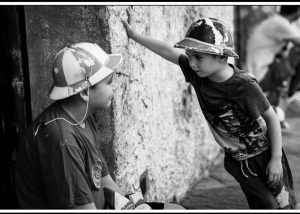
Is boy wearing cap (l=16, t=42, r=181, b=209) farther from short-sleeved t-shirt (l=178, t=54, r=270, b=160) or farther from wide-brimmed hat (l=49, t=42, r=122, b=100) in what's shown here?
short-sleeved t-shirt (l=178, t=54, r=270, b=160)

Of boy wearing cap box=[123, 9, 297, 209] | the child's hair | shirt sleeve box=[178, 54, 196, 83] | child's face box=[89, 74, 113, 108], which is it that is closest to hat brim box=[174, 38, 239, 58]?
boy wearing cap box=[123, 9, 297, 209]

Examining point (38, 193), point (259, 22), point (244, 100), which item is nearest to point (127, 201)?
point (38, 193)

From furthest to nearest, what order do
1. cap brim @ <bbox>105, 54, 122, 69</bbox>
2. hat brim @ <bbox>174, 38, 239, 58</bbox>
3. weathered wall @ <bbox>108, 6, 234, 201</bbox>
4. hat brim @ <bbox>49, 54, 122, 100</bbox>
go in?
weathered wall @ <bbox>108, 6, 234, 201</bbox>
hat brim @ <bbox>174, 38, 239, 58</bbox>
cap brim @ <bbox>105, 54, 122, 69</bbox>
hat brim @ <bbox>49, 54, 122, 100</bbox>

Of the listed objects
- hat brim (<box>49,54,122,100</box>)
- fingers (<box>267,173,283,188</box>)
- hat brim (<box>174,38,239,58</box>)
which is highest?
hat brim (<box>174,38,239,58</box>)

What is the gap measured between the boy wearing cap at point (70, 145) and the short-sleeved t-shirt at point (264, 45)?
16.2 feet

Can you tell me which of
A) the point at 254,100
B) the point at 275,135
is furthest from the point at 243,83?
the point at 275,135

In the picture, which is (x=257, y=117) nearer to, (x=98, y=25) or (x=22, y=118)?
(x=98, y=25)

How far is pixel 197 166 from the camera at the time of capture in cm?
491

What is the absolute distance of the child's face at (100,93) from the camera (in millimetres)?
2541

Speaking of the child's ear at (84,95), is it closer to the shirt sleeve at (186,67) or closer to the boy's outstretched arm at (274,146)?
the shirt sleeve at (186,67)

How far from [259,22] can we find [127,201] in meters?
6.97

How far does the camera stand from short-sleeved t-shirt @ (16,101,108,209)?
2285mm

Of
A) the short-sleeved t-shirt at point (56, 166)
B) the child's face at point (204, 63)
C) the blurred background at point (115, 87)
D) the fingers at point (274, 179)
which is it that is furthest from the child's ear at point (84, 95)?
the fingers at point (274, 179)

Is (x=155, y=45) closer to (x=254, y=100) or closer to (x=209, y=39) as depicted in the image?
(x=209, y=39)
